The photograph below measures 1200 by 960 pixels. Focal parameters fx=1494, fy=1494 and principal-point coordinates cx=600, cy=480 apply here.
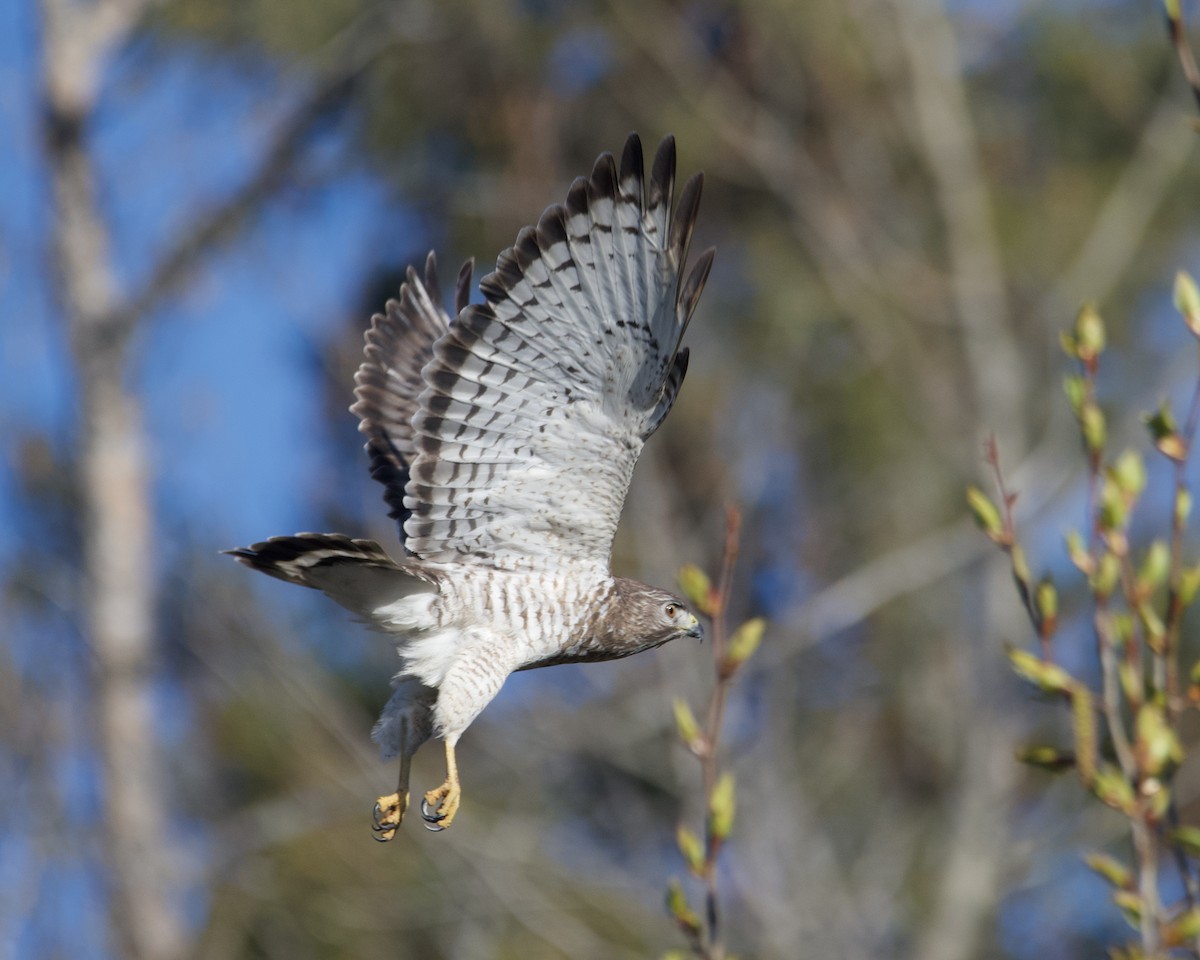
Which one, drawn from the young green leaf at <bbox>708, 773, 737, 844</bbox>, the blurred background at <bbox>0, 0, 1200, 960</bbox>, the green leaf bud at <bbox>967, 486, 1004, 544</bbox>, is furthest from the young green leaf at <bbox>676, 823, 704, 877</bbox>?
the blurred background at <bbox>0, 0, 1200, 960</bbox>

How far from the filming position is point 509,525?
3838 mm

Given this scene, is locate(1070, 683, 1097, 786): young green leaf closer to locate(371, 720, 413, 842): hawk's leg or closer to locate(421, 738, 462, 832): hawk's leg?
locate(421, 738, 462, 832): hawk's leg

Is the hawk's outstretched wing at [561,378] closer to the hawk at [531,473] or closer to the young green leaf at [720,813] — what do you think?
the hawk at [531,473]

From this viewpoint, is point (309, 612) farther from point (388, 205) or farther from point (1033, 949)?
point (1033, 949)

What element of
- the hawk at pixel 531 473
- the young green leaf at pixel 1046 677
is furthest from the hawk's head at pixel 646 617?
the young green leaf at pixel 1046 677

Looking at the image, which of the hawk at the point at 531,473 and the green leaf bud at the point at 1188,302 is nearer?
the green leaf bud at the point at 1188,302

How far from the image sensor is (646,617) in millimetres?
3869

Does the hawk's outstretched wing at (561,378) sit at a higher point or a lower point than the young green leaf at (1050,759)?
higher

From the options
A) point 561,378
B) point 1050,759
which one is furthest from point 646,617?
point 1050,759

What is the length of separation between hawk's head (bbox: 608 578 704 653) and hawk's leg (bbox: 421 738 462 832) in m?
0.54

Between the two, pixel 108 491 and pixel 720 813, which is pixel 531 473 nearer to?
pixel 720 813

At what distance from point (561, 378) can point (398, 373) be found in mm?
841

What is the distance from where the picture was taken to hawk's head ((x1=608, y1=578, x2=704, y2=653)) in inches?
151

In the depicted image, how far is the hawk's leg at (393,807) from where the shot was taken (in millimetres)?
3527
